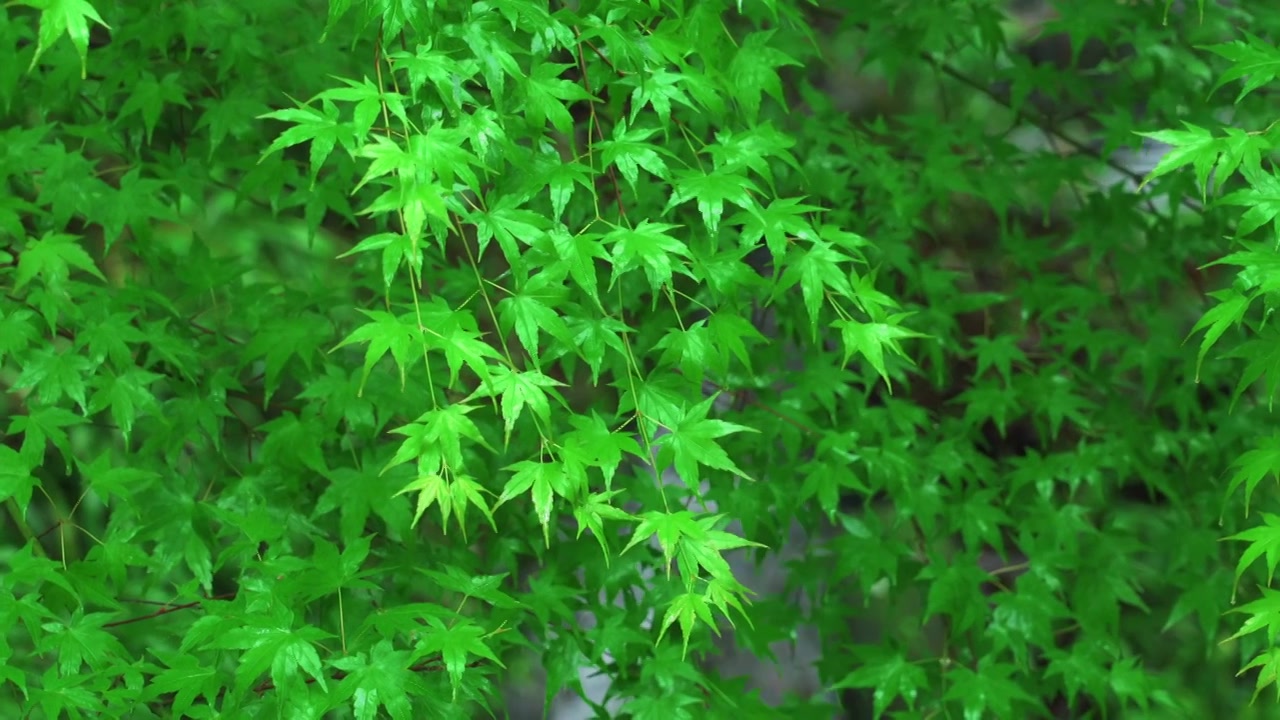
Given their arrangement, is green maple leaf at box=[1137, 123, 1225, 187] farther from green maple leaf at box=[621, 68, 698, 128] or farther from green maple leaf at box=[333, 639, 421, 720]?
green maple leaf at box=[333, 639, 421, 720]

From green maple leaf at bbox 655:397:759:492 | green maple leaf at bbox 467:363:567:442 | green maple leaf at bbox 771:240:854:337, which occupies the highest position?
green maple leaf at bbox 467:363:567:442

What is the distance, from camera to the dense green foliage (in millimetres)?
2223

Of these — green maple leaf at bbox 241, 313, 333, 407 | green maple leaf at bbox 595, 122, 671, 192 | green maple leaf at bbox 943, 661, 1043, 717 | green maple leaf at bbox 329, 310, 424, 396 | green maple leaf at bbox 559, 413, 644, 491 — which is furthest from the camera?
green maple leaf at bbox 943, 661, 1043, 717

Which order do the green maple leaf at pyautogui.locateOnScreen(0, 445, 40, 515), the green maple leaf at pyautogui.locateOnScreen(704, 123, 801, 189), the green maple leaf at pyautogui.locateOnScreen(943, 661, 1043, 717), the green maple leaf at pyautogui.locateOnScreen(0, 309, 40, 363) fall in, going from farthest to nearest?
the green maple leaf at pyautogui.locateOnScreen(943, 661, 1043, 717)
the green maple leaf at pyautogui.locateOnScreen(0, 309, 40, 363)
the green maple leaf at pyautogui.locateOnScreen(0, 445, 40, 515)
the green maple leaf at pyautogui.locateOnScreen(704, 123, 801, 189)

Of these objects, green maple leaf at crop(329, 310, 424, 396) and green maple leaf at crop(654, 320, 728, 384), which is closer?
green maple leaf at crop(329, 310, 424, 396)

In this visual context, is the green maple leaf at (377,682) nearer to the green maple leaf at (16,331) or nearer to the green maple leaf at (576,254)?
the green maple leaf at (576,254)

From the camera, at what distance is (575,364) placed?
3145 millimetres

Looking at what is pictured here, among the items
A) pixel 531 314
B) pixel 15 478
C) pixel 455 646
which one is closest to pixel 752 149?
pixel 531 314

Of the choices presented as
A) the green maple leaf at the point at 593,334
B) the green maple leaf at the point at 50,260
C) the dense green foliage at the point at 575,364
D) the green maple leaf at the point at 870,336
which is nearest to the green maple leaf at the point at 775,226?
the dense green foliage at the point at 575,364

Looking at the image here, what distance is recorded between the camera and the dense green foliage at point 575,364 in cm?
222

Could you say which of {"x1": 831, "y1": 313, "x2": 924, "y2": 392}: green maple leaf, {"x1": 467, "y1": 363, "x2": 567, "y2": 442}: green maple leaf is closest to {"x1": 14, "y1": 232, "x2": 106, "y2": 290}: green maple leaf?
{"x1": 467, "y1": 363, "x2": 567, "y2": 442}: green maple leaf

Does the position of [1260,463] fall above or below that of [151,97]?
below

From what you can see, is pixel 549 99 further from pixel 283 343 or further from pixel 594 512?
pixel 283 343

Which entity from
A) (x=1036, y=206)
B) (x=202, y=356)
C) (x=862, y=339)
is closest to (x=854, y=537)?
(x=862, y=339)
